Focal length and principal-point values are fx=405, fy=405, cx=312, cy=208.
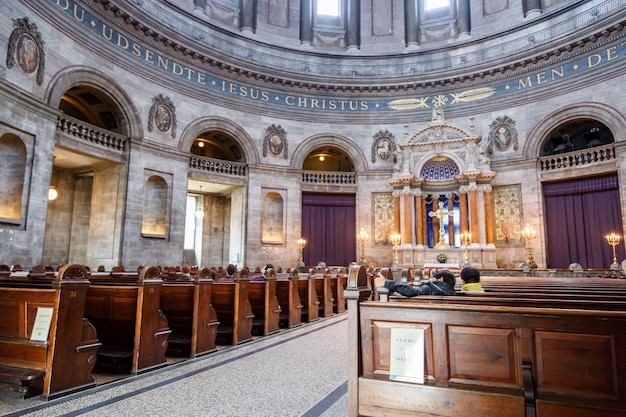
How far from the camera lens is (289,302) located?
767cm

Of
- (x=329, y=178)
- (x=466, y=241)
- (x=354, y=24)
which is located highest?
(x=354, y=24)

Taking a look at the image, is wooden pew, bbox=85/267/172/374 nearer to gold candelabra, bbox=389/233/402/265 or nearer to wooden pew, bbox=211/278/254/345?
wooden pew, bbox=211/278/254/345

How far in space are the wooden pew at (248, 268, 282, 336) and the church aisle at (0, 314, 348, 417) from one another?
1.35 metres

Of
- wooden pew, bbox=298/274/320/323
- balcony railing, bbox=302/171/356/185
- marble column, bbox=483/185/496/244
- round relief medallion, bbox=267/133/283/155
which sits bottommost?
wooden pew, bbox=298/274/320/323

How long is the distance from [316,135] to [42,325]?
16.0 m

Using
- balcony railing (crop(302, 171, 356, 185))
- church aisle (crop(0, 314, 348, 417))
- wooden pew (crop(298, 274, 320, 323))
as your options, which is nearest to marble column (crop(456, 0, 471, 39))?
balcony railing (crop(302, 171, 356, 185))

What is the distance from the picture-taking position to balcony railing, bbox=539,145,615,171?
14.7 meters

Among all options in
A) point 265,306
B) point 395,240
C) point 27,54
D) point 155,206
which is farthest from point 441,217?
point 27,54

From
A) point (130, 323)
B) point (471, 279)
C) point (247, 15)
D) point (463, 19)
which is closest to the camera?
point (471, 279)

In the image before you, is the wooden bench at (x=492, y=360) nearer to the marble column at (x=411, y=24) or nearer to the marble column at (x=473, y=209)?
the marble column at (x=473, y=209)

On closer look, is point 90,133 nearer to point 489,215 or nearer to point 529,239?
point 489,215

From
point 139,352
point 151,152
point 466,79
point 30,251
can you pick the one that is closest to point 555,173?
point 466,79

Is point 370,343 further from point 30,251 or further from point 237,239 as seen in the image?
point 237,239

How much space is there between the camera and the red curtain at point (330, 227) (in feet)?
62.8
